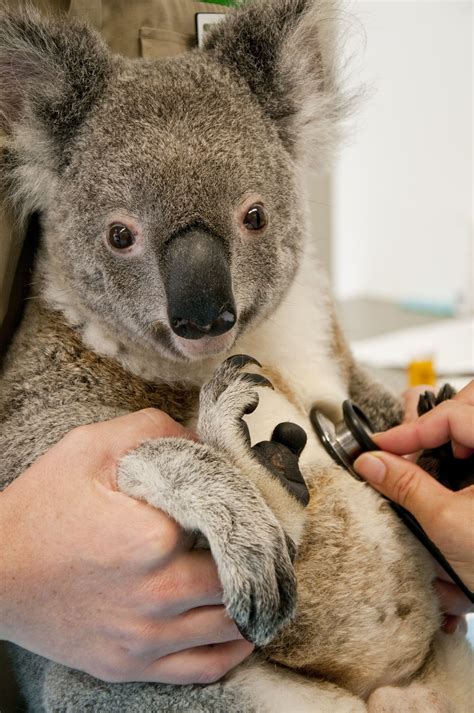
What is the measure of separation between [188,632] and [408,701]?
1.35ft

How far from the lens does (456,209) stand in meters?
5.85

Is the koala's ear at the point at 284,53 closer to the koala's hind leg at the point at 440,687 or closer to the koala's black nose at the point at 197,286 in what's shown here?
the koala's black nose at the point at 197,286

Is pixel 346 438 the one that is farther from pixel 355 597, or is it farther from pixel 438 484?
pixel 355 597

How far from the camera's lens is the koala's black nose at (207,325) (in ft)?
3.84

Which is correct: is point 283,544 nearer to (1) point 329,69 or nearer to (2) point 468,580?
(2) point 468,580

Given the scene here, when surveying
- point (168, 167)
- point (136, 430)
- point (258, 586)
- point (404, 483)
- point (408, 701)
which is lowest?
point (408, 701)

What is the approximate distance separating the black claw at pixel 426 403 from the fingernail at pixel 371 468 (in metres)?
0.25

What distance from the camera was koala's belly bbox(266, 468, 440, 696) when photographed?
4.14ft

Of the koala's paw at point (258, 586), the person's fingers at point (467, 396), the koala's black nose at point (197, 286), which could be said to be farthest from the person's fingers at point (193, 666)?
the person's fingers at point (467, 396)

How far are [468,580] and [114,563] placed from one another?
0.66 m

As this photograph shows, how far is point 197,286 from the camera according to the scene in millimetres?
1159

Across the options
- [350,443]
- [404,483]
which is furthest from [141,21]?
[404,483]

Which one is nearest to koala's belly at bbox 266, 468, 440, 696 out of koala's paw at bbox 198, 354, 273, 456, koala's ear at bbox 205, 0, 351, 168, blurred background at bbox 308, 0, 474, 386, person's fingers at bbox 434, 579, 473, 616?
person's fingers at bbox 434, 579, 473, 616

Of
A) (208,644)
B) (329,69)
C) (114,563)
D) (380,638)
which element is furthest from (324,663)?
(329,69)
